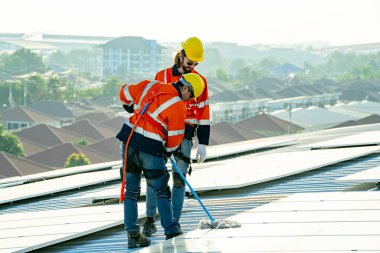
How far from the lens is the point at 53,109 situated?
80438mm

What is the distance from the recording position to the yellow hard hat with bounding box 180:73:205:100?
802 centimetres

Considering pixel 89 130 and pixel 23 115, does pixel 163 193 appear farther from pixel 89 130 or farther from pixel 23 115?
pixel 23 115

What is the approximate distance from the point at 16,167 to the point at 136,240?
31.9 m

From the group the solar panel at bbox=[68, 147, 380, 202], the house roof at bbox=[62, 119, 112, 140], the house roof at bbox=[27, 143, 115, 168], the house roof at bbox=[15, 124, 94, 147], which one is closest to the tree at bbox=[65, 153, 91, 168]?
the house roof at bbox=[27, 143, 115, 168]

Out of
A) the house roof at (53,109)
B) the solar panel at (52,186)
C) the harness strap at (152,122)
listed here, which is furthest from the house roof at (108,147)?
the harness strap at (152,122)

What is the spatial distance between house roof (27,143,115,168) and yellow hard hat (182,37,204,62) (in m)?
37.0

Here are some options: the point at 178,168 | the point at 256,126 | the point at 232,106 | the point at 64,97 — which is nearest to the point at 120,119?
the point at 256,126

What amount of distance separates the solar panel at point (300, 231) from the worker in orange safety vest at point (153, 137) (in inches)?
A: 17.2

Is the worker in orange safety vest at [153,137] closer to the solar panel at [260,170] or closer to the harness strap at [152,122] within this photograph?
the harness strap at [152,122]

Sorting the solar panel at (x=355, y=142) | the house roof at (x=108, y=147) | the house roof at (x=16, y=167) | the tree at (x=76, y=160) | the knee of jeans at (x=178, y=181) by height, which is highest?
the knee of jeans at (x=178, y=181)

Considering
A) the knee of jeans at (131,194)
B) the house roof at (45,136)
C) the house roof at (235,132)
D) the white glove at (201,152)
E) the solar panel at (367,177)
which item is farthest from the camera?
the house roof at (235,132)

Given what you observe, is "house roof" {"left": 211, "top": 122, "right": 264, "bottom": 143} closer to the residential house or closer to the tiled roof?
the tiled roof

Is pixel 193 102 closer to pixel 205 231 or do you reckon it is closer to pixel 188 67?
pixel 188 67

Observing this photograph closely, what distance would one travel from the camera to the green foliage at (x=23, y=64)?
464ft
